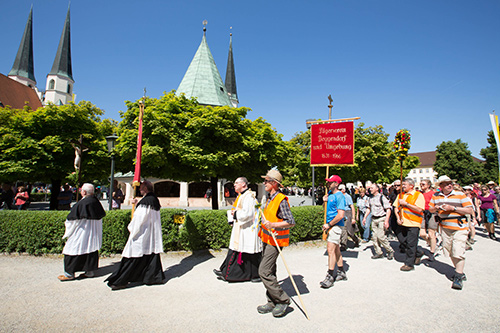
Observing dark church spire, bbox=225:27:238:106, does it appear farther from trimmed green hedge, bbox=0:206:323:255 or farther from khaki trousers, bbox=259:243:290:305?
khaki trousers, bbox=259:243:290:305

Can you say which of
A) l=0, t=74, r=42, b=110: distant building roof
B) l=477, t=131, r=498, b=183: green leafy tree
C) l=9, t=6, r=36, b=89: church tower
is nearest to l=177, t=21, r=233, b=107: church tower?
l=0, t=74, r=42, b=110: distant building roof

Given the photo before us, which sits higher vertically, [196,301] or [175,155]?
[175,155]

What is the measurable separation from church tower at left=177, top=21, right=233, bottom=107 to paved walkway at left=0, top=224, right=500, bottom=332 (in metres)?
23.8

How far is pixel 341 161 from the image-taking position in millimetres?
8359

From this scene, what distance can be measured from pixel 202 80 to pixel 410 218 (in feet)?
85.5

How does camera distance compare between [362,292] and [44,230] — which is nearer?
[362,292]

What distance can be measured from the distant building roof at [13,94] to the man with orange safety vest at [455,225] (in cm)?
6101

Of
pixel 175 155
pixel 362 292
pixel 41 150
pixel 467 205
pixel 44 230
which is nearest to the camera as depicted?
pixel 362 292

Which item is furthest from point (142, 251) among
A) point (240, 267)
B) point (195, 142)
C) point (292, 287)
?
point (195, 142)

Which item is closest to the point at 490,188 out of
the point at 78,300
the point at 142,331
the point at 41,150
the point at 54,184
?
the point at 142,331

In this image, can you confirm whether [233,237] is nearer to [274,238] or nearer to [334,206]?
[274,238]

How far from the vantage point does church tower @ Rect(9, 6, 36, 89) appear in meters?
63.2

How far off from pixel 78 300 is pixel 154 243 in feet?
4.63

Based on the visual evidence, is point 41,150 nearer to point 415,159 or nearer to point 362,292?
point 362,292
